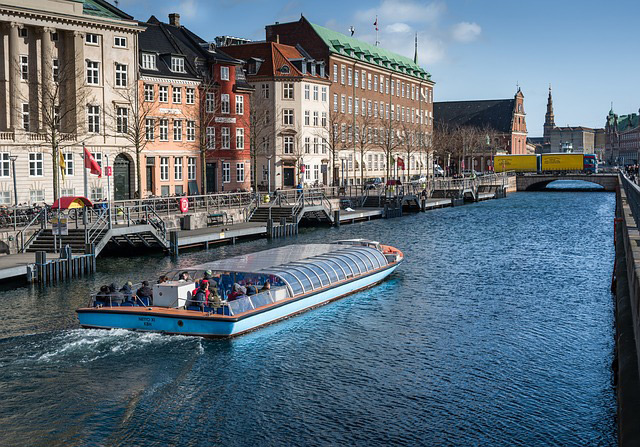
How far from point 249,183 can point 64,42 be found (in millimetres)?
27621

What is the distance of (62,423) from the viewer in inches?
817

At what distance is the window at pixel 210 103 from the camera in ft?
264

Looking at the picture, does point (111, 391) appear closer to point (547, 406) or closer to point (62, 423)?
point (62, 423)

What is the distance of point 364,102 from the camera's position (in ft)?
387

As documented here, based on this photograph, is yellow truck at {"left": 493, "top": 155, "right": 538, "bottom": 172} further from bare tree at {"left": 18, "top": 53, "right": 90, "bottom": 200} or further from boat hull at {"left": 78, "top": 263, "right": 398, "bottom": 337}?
boat hull at {"left": 78, "top": 263, "right": 398, "bottom": 337}

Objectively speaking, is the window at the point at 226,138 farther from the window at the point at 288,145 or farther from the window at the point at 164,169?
the window at the point at 288,145

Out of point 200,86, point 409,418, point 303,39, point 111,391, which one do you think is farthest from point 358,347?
point 303,39

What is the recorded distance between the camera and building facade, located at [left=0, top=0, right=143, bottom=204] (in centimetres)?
6122

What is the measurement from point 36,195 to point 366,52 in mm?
70079

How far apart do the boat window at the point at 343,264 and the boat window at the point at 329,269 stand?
826 millimetres

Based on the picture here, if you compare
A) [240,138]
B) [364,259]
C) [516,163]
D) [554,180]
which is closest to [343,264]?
[364,259]

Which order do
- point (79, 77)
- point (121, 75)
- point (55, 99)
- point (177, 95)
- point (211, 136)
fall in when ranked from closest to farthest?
point (55, 99)
point (79, 77)
point (121, 75)
point (177, 95)
point (211, 136)

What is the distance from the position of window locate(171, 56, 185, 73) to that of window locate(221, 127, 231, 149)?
343 inches

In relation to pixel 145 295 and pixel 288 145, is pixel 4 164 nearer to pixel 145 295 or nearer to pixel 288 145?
pixel 145 295
